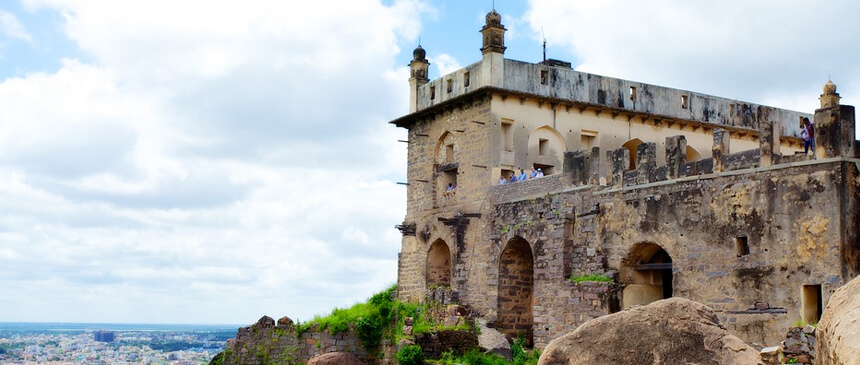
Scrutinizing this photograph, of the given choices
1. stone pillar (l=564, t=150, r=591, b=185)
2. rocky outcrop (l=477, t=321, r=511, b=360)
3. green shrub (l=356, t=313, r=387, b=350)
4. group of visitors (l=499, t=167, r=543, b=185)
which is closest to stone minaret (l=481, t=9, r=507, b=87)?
group of visitors (l=499, t=167, r=543, b=185)

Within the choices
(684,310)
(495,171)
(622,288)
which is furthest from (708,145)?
(684,310)

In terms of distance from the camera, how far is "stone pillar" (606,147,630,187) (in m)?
25.2

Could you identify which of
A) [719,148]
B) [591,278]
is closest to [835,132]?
[719,148]

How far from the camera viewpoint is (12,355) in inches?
3305

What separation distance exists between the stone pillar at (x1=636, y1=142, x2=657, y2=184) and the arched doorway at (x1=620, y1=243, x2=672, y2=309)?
4.97 feet

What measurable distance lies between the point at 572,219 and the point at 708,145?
7.96 meters

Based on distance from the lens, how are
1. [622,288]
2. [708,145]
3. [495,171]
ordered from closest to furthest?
[622,288]
[495,171]
[708,145]

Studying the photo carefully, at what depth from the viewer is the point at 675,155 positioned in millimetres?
23500

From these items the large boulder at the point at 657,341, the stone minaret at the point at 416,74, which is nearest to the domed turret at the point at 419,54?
the stone minaret at the point at 416,74

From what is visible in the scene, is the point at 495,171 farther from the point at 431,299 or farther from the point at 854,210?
the point at 854,210

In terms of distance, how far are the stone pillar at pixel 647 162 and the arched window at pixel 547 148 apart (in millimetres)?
5692

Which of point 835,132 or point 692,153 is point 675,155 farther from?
point 692,153

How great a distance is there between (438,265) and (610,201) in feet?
25.9

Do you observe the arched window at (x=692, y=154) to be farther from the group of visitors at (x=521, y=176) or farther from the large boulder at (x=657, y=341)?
the large boulder at (x=657, y=341)
